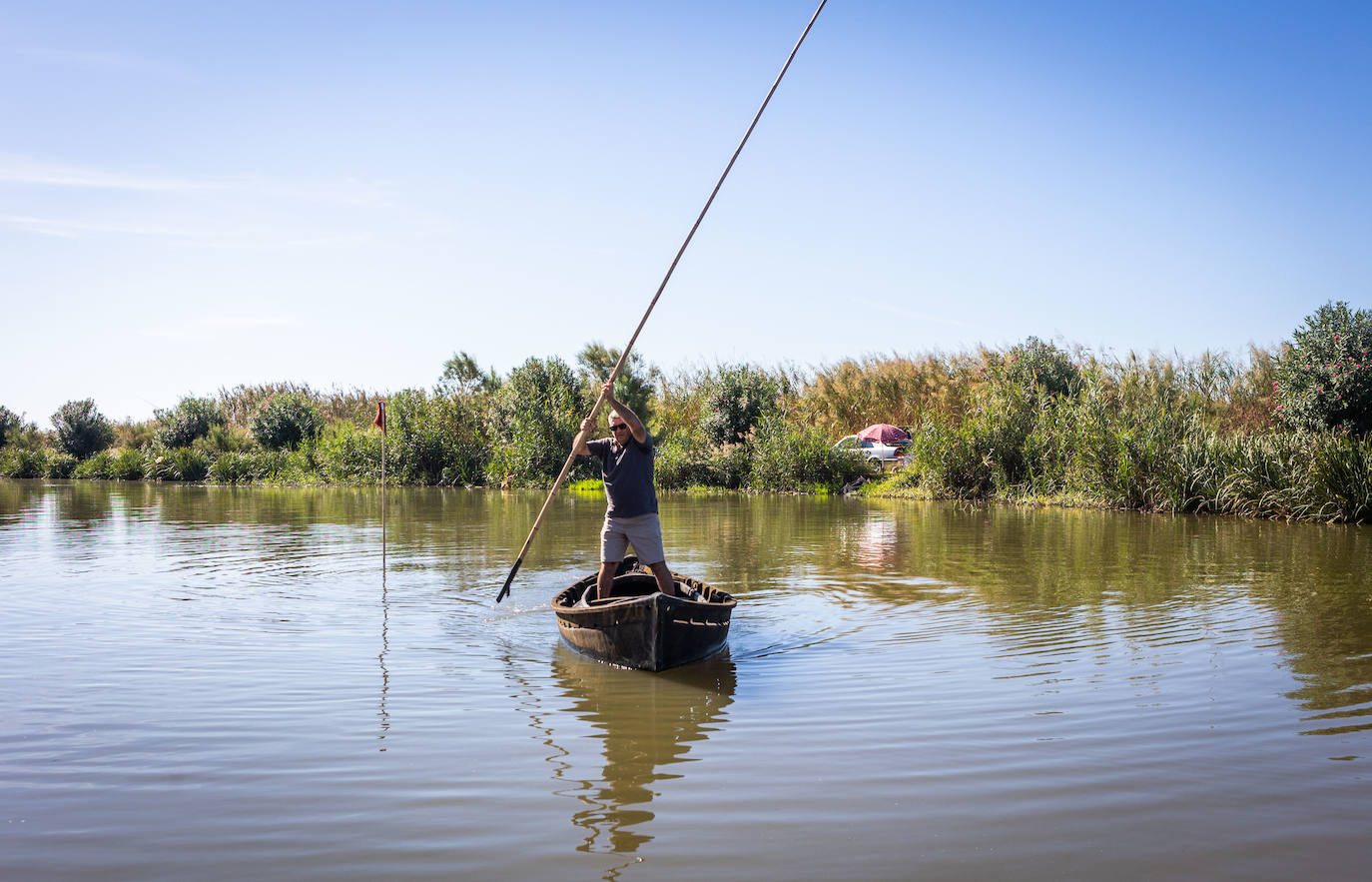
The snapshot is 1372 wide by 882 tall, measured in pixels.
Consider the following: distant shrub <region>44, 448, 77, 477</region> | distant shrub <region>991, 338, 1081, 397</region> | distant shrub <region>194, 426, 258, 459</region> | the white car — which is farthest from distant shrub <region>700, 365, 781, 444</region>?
distant shrub <region>44, 448, 77, 477</region>

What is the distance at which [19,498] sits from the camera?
30984 mm

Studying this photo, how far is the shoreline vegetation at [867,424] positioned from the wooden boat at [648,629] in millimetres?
16826

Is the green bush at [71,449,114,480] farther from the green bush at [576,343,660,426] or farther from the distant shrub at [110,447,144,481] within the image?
the green bush at [576,343,660,426]

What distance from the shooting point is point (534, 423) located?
37.4 meters

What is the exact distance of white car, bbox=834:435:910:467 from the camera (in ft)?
107

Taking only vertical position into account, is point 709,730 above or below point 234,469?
below

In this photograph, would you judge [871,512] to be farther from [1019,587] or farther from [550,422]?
[550,422]

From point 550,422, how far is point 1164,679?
32.1 metres

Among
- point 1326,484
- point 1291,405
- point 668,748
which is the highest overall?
point 1291,405

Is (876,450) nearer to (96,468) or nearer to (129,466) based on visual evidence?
(129,466)

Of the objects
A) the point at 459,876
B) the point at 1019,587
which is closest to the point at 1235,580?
the point at 1019,587

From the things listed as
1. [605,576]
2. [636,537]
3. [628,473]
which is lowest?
[605,576]

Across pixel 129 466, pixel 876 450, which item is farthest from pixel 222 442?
pixel 876 450

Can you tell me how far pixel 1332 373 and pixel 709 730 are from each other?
19.3 metres
